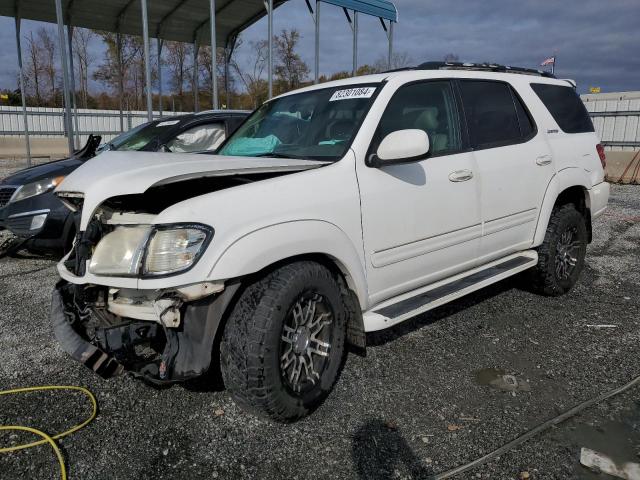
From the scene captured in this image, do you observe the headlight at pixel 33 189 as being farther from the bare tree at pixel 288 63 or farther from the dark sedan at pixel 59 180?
the bare tree at pixel 288 63

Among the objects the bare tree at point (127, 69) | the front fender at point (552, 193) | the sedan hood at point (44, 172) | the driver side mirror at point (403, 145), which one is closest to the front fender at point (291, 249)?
the driver side mirror at point (403, 145)

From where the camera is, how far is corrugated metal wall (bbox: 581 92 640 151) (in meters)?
14.3

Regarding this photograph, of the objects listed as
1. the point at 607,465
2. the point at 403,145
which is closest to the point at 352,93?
the point at 403,145

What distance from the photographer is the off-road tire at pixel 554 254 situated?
15.0ft

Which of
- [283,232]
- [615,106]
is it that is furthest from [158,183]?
[615,106]

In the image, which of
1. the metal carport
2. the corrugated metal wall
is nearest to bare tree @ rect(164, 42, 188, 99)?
the metal carport

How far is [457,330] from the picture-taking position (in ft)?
13.4

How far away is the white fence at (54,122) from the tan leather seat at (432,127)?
21960 mm

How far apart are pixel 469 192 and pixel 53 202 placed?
4167 mm

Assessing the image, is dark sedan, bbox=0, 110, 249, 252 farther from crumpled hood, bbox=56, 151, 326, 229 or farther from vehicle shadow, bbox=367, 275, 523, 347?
vehicle shadow, bbox=367, 275, 523, 347

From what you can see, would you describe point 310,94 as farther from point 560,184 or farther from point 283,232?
point 560,184

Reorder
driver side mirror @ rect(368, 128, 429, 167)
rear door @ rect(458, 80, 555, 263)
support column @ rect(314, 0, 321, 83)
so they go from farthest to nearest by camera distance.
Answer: support column @ rect(314, 0, 321, 83)
rear door @ rect(458, 80, 555, 263)
driver side mirror @ rect(368, 128, 429, 167)

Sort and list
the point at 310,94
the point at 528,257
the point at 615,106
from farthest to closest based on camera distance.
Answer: the point at 615,106
the point at 528,257
the point at 310,94

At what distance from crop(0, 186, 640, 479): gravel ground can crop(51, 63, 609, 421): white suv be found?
261mm
